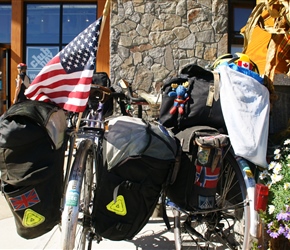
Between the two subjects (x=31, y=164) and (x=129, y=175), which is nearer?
(x=31, y=164)

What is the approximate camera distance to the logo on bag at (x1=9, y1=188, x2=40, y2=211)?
2.02 meters

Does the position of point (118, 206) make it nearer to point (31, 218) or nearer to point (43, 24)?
point (31, 218)

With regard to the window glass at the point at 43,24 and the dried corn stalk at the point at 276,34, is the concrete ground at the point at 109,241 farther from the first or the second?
the window glass at the point at 43,24

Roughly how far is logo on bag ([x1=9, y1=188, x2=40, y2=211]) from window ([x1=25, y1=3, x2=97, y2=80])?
727 cm

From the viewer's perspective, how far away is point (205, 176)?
2.36 metres

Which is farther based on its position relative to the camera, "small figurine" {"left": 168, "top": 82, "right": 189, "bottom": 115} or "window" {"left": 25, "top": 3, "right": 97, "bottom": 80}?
"window" {"left": 25, "top": 3, "right": 97, "bottom": 80}

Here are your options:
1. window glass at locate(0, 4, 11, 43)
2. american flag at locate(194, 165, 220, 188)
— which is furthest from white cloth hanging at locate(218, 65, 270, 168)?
window glass at locate(0, 4, 11, 43)

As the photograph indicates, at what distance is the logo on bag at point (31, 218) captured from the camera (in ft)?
6.73

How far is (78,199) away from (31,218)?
302 millimetres

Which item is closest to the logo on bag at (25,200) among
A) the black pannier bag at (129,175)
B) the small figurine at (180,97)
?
the black pannier bag at (129,175)

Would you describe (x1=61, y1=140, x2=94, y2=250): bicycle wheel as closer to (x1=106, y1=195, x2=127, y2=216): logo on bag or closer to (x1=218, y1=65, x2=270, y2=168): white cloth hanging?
(x1=106, y1=195, x2=127, y2=216): logo on bag

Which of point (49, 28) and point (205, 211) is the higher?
point (49, 28)

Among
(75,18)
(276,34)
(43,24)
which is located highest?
(75,18)

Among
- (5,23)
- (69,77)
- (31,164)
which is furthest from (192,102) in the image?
(5,23)
